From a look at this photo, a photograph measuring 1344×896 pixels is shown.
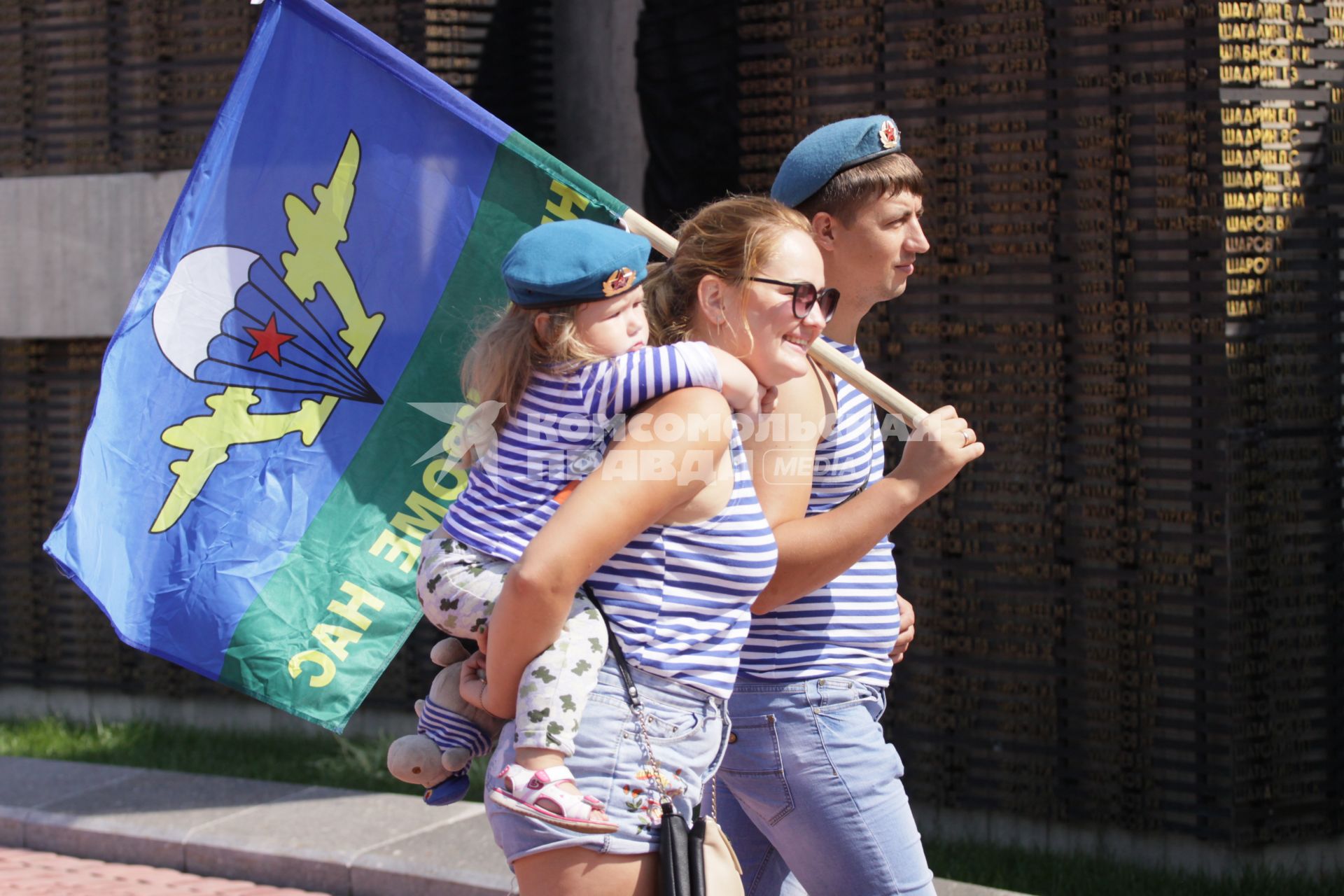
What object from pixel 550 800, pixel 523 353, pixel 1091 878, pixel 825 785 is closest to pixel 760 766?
pixel 825 785

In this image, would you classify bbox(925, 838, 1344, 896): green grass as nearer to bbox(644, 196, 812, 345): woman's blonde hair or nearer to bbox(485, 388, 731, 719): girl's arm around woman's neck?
bbox(644, 196, 812, 345): woman's blonde hair

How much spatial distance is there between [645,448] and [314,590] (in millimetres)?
1339

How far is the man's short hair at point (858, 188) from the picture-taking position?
2963mm

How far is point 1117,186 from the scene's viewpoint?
503cm

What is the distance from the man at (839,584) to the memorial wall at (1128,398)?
223 cm

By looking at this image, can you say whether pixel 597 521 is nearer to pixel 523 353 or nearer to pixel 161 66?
pixel 523 353

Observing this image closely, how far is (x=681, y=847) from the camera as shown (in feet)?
7.42

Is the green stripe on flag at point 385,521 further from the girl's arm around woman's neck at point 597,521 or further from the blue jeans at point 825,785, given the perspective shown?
the girl's arm around woman's neck at point 597,521

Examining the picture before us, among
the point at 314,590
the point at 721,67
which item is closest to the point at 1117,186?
the point at 721,67

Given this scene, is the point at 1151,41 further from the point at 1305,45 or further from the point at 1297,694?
the point at 1297,694

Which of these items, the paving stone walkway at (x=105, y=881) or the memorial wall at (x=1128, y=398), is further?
the paving stone walkway at (x=105, y=881)

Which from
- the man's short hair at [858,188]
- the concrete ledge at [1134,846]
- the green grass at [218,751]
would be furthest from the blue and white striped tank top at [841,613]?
the green grass at [218,751]

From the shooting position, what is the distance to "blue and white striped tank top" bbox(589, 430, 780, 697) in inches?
91.4

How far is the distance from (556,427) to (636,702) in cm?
43
